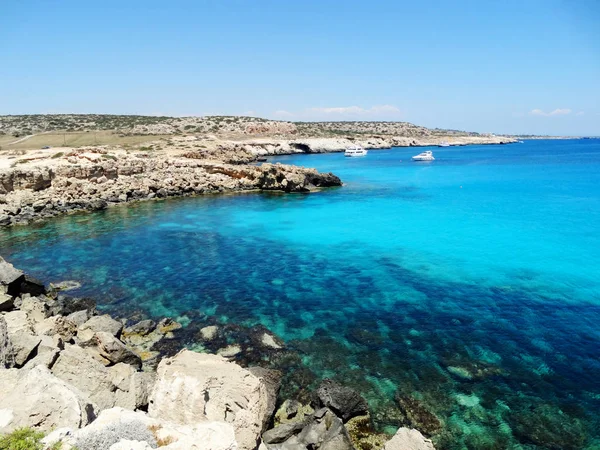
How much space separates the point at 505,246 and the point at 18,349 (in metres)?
29.4

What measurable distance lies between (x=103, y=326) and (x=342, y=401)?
1009cm

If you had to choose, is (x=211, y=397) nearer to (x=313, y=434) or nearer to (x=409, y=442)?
(x=313, y=434)

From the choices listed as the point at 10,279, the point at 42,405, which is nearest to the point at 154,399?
the point at 42,405

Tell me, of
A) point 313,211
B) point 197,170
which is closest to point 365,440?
point 313,211

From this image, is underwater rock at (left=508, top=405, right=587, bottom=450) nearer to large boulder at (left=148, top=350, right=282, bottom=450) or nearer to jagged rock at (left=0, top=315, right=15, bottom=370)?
large boulder at (left=148, top=350, right=282, bottom=450)

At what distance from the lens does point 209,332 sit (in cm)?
1639

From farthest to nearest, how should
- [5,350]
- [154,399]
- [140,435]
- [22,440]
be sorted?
[5,350]
[154,399]
[140,435]
[22,440]

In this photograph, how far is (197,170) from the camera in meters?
58.5

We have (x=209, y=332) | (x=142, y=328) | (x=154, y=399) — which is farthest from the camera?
(x=142, y=328)

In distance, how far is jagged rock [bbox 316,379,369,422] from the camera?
11.2 metres

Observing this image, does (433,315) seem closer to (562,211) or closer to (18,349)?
(18,349)

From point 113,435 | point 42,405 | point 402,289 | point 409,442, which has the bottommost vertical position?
point 402,289

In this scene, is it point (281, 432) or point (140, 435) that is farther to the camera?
point (281, 432)

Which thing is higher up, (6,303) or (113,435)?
(113,435)
